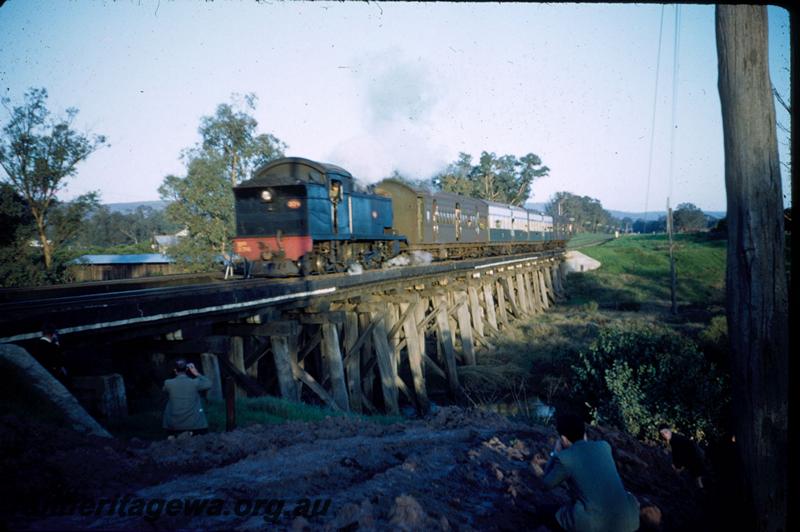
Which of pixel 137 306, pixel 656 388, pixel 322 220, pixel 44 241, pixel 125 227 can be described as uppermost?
pixel 125 227

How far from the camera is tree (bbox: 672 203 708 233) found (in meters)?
95.0

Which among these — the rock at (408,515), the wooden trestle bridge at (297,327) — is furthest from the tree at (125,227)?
the rock at (408,515)

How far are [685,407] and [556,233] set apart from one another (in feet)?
114

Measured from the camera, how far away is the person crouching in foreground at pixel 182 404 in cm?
571

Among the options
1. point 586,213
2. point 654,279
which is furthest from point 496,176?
point 586,213

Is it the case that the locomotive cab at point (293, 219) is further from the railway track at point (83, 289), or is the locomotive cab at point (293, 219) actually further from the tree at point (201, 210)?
the tree at point (201, 210)

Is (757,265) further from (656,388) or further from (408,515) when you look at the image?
(656,388)

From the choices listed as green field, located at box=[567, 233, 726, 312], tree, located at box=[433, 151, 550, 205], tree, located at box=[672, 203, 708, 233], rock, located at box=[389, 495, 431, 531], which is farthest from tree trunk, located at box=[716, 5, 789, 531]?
tree, located at box=[672, 203, 708, 233]

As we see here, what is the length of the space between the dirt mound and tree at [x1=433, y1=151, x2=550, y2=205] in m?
46.3

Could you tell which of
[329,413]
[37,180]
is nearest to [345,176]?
[329,413]

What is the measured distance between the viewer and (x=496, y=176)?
5556 centimetres

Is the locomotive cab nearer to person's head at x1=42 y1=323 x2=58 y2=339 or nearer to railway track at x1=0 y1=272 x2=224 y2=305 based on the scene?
railway track at x1=0 y1=272 x2=224 y2=305

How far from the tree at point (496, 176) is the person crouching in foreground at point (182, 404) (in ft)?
152

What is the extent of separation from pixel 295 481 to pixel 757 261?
3.94m
